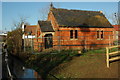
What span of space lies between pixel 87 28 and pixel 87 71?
15.7 m

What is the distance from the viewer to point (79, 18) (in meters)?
24.5

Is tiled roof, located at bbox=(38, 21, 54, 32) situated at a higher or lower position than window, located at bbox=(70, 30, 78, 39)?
higher

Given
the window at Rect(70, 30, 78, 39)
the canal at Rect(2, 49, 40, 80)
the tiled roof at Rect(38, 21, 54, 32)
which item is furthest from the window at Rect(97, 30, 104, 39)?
the canal at Rect(2, 49, 40, 80)

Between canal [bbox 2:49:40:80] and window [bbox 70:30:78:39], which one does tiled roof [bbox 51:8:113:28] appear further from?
canal [bbox 2:49:40:80]

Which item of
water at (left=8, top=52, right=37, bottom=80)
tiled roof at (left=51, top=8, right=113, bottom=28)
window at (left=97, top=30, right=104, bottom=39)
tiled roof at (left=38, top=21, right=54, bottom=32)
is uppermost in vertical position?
tiled roof at (left=51, top=8, right=113, bottom=28)

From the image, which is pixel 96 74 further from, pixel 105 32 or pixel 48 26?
pixel 105 32

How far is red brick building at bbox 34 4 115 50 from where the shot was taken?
21522 mm

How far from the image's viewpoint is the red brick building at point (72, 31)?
847 inches

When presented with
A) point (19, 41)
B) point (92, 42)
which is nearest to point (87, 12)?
point (92, 42)

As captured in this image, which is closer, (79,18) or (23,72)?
(23,72)

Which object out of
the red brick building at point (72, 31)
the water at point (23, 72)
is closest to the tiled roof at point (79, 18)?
the red brick building at point (72, 31)

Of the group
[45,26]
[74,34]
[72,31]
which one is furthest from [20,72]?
[72,31]

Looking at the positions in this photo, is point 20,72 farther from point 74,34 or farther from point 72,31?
point 72,31

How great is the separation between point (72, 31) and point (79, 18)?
11.0 ft
